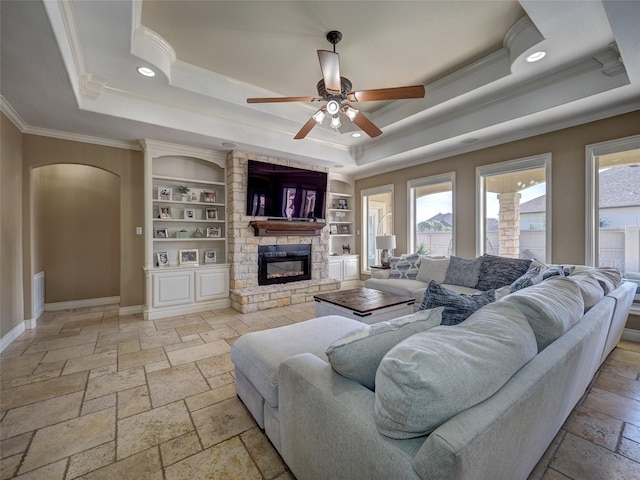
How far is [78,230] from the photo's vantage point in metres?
4.79

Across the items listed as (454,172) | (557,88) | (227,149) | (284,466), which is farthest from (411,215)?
(284,466)

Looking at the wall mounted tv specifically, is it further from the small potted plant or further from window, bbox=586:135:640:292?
window, bbox=586:135:640:292

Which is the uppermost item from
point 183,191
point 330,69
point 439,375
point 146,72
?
point 146,72

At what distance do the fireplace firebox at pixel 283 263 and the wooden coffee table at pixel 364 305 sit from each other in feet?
6.48

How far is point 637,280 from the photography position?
3385mm

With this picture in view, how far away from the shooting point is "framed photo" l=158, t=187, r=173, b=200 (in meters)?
4.57

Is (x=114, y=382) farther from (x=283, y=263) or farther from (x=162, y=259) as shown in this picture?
(x=283, y=263)

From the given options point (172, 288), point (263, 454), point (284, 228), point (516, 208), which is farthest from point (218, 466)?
point (516, 208)

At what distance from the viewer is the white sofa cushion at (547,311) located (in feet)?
4.23

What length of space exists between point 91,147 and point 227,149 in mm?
1876

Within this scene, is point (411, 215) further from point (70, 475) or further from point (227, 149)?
point (70, 475)

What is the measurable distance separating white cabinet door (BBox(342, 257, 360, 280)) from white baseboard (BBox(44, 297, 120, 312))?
14.6 feet

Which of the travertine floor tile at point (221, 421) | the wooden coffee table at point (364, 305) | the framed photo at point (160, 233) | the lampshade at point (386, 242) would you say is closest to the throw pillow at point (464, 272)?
the wooden coffee table at point (364, 305)

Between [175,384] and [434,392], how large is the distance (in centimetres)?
230
